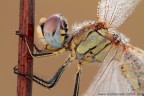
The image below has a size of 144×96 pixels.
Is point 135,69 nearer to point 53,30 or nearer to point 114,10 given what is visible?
point 114,10

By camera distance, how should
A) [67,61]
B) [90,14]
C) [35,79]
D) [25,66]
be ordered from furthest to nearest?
[90,14] → [67,61] → [35,79] → [25,66]

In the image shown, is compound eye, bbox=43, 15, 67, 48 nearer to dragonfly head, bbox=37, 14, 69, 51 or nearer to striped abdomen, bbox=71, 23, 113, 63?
dragonfly head, bbox=37, 14, 69, 51

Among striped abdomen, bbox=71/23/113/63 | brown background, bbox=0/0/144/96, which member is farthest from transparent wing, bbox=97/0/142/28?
brown background, bbox=0/0/144/96

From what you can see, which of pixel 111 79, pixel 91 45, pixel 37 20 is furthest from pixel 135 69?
pixel 37 20

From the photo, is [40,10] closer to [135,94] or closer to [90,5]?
[90,5]

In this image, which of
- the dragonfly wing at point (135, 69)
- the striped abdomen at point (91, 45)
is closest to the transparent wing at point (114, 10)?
the striped abdomen at point (91, 45)

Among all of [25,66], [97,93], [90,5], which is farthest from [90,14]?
[25,66]
